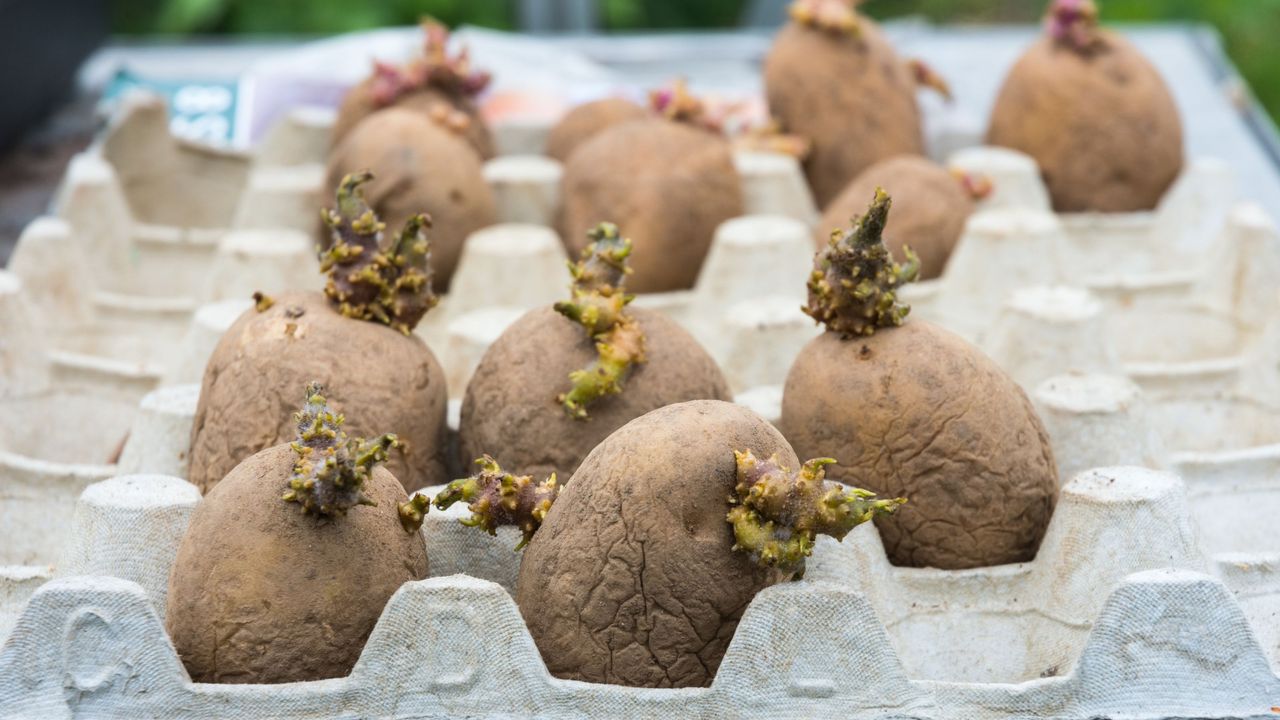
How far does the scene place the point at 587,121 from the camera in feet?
12.0

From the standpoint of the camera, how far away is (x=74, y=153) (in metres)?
4.30

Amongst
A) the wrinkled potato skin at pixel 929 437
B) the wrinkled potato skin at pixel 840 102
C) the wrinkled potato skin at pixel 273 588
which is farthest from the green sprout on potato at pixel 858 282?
the wrinkled potato skin at pixel 840 102

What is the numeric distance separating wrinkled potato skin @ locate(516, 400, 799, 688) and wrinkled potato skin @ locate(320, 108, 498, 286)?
129 centimetres

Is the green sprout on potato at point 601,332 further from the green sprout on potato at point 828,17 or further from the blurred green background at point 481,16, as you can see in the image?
the blurred green background at point 481,16

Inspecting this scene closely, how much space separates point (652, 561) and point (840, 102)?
78.7 inches

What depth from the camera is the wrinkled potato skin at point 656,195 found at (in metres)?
3.13

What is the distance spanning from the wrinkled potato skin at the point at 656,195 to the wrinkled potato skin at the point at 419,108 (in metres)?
0.35

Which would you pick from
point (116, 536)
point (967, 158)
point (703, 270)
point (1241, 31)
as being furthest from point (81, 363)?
point (1241, 31)

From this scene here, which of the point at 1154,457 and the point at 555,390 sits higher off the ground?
the point at 555,390

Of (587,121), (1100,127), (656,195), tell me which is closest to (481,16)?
(587,121)

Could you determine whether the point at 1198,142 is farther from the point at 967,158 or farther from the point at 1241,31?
the point at 1241,31

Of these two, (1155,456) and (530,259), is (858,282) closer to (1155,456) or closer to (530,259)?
(1155,456)

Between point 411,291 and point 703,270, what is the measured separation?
3.40ft

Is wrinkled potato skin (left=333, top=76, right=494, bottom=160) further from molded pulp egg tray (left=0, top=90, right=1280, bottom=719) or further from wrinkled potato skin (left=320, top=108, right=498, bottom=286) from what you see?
wrinkled potato skin (left=320, top=108, right=498, bottom=286)
